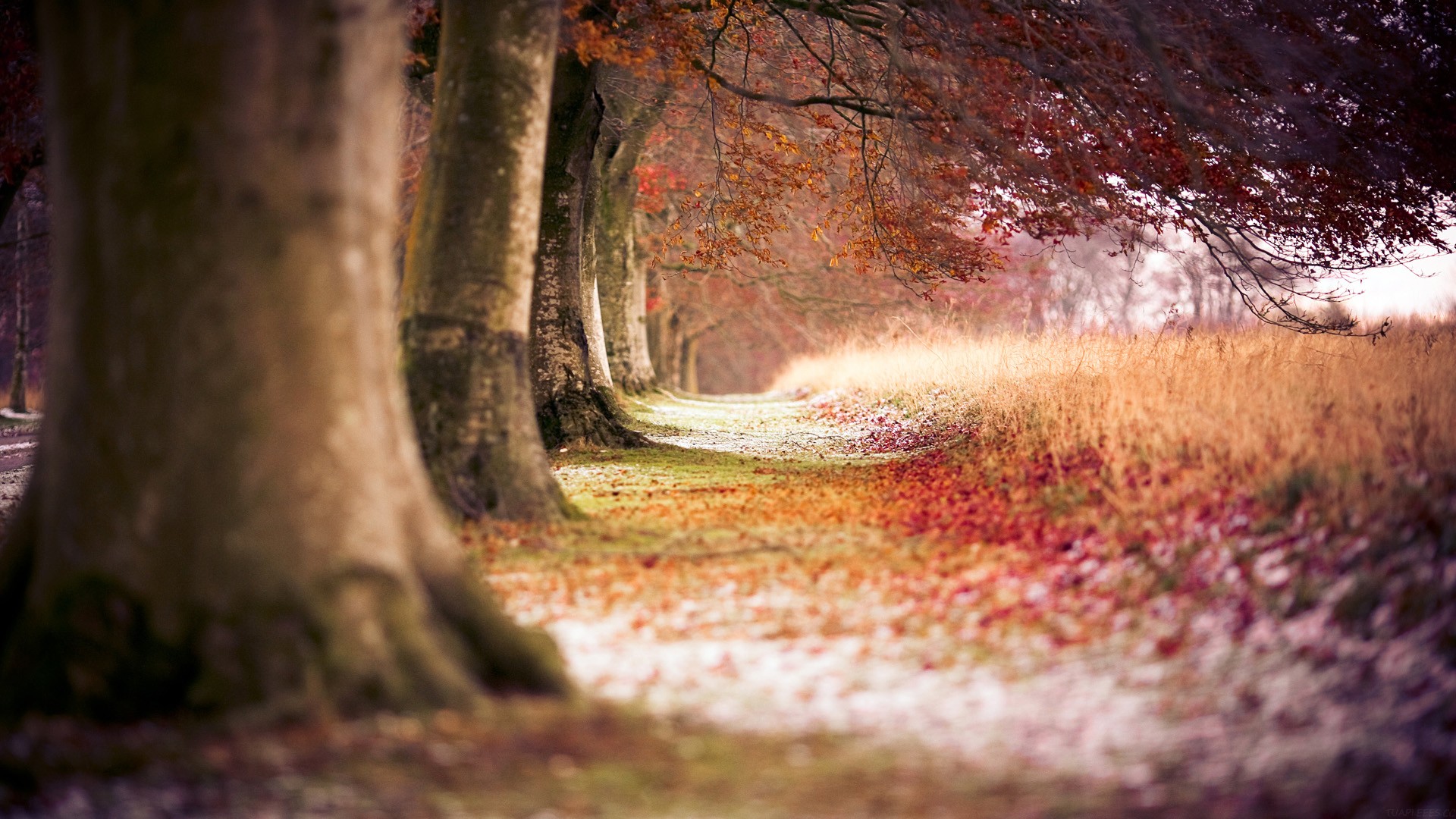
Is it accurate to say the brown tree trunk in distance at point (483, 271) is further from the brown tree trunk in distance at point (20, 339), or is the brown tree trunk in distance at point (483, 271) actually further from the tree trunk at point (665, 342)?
the tree trunk at point (665, 342)

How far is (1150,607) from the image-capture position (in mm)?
4754

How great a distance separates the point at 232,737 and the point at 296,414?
3.53 ft

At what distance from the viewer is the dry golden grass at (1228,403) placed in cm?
570

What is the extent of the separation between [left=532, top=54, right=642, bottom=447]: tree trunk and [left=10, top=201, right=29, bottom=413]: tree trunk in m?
18.1

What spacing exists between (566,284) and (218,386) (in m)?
7.46

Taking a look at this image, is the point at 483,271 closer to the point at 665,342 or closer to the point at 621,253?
the point at 621,253

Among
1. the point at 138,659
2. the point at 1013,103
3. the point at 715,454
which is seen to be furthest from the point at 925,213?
the point at 138,659

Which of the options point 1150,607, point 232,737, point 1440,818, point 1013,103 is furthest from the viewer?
point 1013,103

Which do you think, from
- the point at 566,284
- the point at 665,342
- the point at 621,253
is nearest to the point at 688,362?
the point at 665,342

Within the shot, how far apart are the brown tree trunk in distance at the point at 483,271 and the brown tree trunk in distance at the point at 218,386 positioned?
343 cm

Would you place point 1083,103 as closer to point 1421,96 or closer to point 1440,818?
point 1421,96

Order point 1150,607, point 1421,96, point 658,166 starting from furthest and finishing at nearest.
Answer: point 658,166 < point 1421,96 < point 1150,607

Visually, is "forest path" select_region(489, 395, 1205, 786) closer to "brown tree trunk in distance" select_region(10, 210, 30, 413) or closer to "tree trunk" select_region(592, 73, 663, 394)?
"tree trunk" select_region(592, 73, 663, 394)

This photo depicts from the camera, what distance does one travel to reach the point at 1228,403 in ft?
24.0
